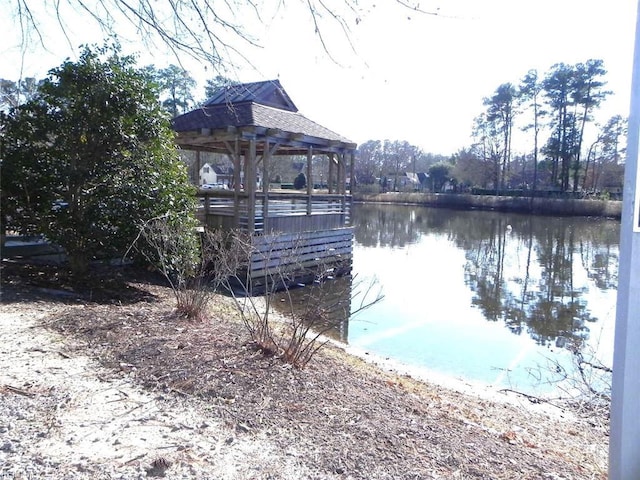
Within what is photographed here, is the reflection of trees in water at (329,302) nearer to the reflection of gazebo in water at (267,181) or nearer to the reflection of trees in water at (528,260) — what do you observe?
the reflection of gazebo in water at (267,181)

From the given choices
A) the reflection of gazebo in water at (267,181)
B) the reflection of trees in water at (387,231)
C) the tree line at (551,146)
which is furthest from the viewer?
the tree line at (551,146)

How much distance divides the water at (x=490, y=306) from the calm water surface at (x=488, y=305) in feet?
0.07

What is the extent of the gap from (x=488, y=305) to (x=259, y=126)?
20.6 feet

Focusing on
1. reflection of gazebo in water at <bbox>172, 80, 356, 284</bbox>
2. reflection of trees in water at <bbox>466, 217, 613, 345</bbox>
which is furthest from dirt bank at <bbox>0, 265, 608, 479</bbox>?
reflection of gazebo in water at <bbox>172, 80, 356, 284</bbox>

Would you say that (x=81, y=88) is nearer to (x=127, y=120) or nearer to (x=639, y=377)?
(x=127, y=120)

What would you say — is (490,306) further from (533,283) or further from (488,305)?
(533,283)

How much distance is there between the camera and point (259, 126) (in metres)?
10.5

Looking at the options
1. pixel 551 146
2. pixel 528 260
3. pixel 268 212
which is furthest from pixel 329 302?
pixel 551 146

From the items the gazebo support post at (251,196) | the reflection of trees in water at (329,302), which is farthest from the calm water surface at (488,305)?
the gazebo support post at (251,196)

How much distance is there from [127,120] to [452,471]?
5757 millimetres

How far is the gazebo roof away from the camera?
1081 centimetres

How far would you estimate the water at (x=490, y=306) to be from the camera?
726 centimetres

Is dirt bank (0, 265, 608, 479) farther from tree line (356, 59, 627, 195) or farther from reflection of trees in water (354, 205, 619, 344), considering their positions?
tree line (356, 59, 627, 195)

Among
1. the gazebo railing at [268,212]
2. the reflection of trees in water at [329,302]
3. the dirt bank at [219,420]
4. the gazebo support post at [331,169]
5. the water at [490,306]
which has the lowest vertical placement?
the water at [490,306]
